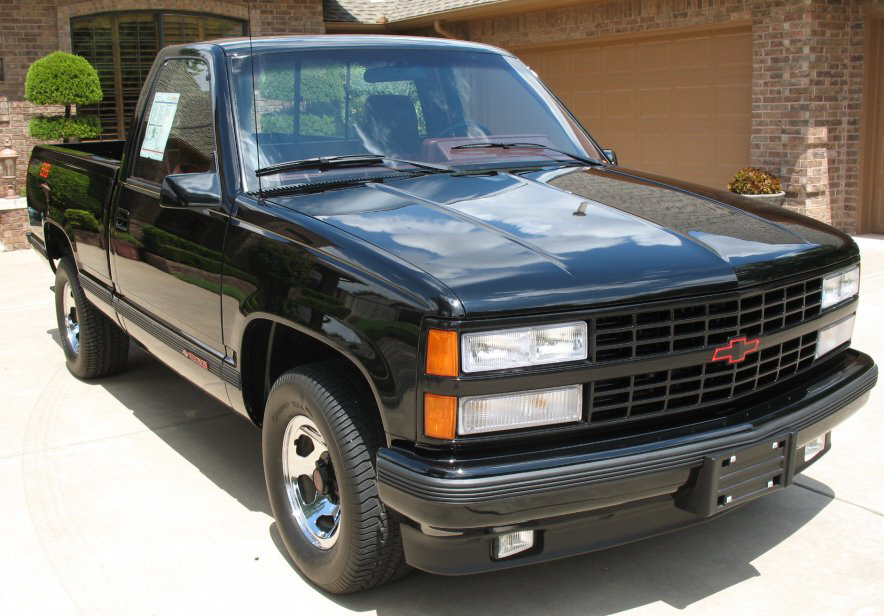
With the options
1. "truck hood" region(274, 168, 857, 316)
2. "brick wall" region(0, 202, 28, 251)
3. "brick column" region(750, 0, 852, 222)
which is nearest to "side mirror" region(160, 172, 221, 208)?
"truck hood" region(274, 168, 857, 316)

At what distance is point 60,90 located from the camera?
11914mm

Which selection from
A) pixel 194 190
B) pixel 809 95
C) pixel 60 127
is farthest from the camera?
pixel 60 127

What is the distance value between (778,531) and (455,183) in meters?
1.93

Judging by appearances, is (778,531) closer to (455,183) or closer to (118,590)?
(455,183)

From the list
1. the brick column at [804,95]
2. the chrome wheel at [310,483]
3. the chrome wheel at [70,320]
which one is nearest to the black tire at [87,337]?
the chrome wheel at [70,320]

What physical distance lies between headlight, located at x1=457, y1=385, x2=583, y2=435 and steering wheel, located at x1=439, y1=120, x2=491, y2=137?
1716 millimetres

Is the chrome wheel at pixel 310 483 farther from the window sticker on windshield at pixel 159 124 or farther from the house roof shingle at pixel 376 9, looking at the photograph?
the house roof shingle at pixel 376 9

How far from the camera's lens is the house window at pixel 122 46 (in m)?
14.7

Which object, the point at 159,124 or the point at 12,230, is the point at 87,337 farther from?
the point at 12,230

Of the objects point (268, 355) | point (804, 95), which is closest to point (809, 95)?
point (804, 95)

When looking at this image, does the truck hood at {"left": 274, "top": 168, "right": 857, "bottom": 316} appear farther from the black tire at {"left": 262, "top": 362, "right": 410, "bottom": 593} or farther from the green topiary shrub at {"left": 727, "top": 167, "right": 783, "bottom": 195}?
the green topiary shrub at {"left": 727, "top": 167, "right": 783, "bottom": 195}

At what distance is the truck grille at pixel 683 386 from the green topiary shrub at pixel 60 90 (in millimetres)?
10732

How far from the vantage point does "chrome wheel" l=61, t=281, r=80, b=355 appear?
622 cm

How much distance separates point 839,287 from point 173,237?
9.08 feet
